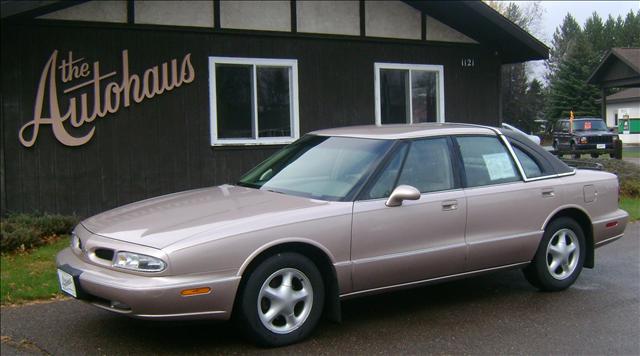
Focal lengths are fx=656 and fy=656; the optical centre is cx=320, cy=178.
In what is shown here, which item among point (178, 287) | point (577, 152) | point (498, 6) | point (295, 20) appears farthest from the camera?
point (498, 6)

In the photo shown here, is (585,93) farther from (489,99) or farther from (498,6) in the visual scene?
(498,6)

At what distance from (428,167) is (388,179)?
1.59 feet

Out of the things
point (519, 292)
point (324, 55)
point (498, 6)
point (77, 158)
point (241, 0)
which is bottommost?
point (519, 292)

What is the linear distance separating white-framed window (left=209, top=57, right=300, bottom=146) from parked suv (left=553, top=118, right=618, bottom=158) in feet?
20.0

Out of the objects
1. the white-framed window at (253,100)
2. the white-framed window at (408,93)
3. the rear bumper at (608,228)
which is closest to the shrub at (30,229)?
the white-framed window at (253,100)

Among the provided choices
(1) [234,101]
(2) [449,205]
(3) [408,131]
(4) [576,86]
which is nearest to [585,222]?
(2) [449,205]

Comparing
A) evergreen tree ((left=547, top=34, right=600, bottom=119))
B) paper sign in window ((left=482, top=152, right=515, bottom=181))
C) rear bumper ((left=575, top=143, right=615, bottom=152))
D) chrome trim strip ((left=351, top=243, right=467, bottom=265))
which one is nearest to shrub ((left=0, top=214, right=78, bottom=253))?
chrome trim strip ((left=351, top=243, right=467, bottom=265))

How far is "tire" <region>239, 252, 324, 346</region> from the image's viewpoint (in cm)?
442

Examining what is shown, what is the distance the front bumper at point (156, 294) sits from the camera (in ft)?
13.4

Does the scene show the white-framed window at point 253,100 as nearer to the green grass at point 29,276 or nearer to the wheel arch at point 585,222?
the green grass at point 29,276

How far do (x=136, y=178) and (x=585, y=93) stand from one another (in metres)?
7.19

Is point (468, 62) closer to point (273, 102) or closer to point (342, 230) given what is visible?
point (273, 102)

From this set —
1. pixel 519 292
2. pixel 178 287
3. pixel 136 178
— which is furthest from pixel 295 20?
pixel 178 287

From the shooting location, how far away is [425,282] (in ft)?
17.4
